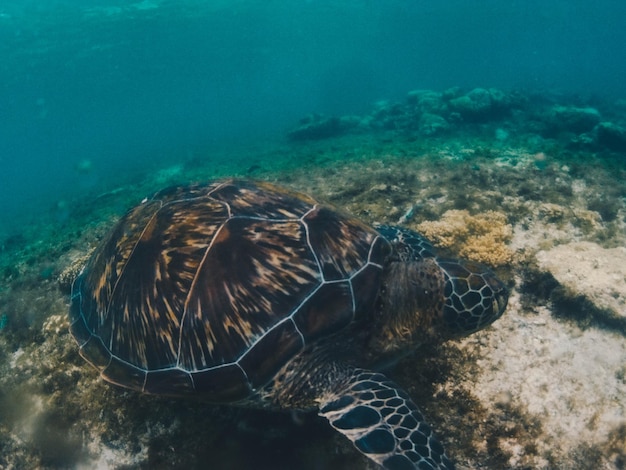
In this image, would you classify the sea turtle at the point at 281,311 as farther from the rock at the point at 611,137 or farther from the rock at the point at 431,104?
the rock at the point at 431,104

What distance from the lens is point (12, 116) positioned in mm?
66688

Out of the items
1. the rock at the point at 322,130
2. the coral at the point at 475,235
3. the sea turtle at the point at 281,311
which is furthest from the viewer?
the rock at the point at 322,130

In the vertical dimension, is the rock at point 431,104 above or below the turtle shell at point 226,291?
below

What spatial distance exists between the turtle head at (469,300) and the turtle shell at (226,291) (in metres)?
0.54

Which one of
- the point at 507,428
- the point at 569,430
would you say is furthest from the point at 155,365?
the point at 569,430

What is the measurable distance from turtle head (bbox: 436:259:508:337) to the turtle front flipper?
0.69 m

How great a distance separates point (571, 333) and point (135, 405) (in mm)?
3969

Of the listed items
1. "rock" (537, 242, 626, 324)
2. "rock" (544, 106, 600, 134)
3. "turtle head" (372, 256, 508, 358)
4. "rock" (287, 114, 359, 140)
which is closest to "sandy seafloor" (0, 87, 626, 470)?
"rock" (537, 242, 626, 324)

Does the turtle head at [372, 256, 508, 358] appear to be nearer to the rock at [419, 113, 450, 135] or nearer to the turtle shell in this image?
the turtle shell

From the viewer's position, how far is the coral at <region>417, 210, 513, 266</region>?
411 cm

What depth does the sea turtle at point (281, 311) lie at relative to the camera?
2428 millimetres

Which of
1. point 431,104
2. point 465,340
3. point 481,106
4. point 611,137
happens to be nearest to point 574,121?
point 611,137

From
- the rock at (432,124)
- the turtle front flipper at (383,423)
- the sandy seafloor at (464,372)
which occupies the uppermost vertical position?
the turtle front flipper at (383,423)

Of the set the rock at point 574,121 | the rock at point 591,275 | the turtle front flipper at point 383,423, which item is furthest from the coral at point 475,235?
the rock at point 574,121
